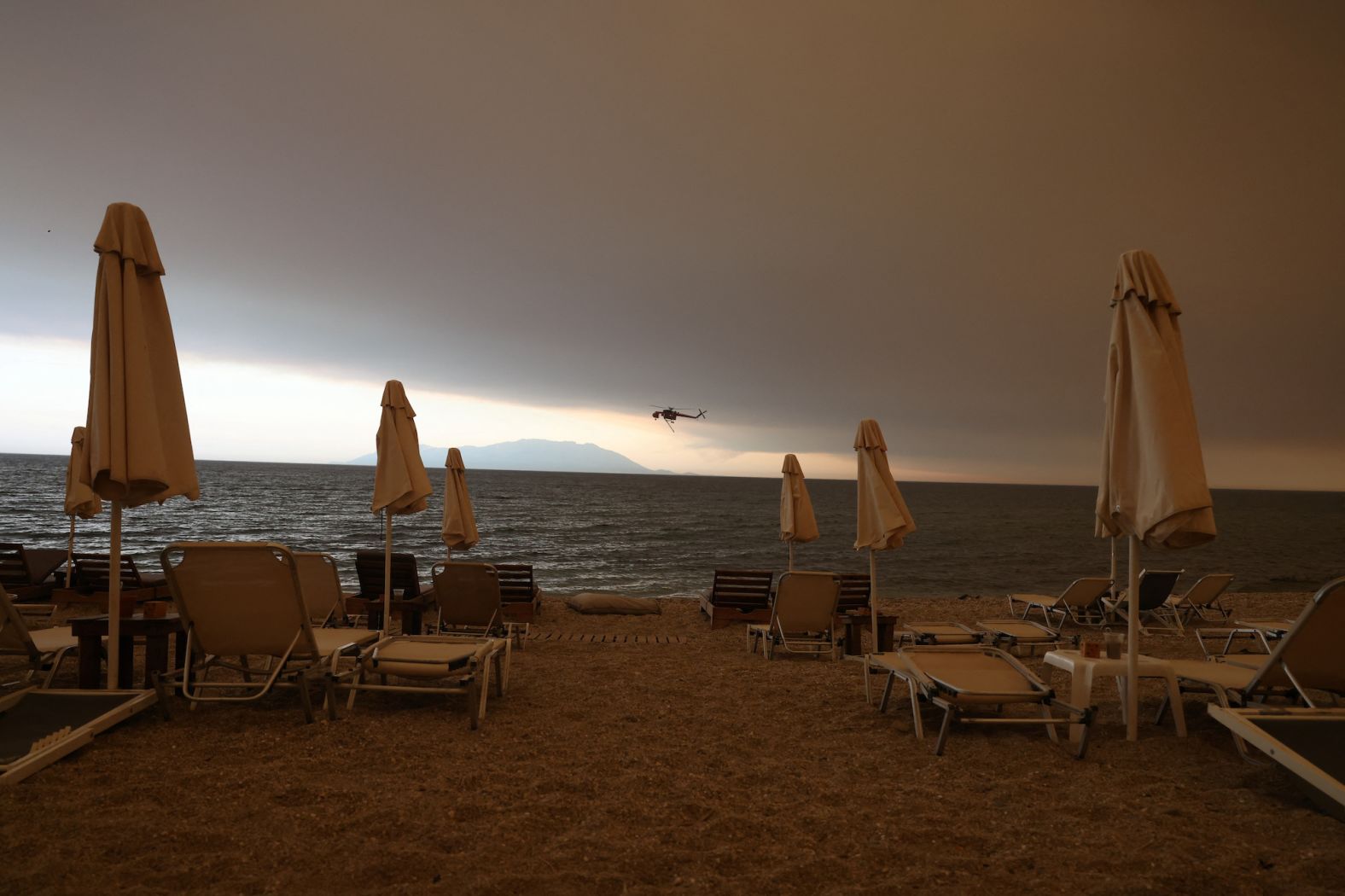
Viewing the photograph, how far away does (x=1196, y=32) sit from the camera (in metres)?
11.6

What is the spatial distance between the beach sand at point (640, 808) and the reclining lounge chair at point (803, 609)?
2838mm

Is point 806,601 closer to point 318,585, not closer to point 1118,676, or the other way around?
point 1118,676

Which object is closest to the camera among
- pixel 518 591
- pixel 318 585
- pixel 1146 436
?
pixel 1146 436

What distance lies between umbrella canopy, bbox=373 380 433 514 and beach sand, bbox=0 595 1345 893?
279cm

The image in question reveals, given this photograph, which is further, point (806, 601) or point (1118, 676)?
point (806, 601)

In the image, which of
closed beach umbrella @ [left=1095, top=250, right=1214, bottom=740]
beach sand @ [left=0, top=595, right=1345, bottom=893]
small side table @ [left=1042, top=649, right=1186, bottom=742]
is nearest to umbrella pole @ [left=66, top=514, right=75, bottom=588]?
beach sand @ [left=0, top=595, right=1345, bottom=893]

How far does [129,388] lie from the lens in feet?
12.5

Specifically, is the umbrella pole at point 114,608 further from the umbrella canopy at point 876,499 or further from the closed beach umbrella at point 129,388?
the umbrella canopy at point 876,499

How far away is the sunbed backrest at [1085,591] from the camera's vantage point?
11055 mm

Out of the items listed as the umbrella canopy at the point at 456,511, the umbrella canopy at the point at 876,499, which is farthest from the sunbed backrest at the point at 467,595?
the umbrella canopy at the point at 876,499

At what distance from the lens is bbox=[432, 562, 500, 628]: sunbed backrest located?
661cm

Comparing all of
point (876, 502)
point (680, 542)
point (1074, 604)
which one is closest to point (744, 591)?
point (876, 502)

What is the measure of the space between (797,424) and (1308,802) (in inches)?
1728

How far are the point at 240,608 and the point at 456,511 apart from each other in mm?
5849
